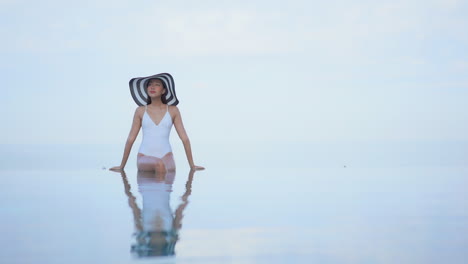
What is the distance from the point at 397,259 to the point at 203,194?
3.64 metres

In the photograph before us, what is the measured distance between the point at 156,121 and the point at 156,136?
0.80 feet

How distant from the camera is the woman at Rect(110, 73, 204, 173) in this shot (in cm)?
981

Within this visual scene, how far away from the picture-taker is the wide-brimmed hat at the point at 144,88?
32.0 feet

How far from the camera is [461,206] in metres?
6.08

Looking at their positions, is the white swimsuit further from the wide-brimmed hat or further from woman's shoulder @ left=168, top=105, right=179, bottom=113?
the wide-brimmed hat

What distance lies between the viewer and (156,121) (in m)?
9.85

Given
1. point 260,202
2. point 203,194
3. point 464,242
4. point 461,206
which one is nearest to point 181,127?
point 203,194

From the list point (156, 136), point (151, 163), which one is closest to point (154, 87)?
point (156, 136)

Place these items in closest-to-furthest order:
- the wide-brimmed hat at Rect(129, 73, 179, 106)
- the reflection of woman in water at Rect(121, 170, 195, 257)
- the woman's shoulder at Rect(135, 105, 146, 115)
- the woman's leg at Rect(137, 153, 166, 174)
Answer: the reflection of woman in water at Rect(121, 170, 195, 257)
the wide-brimmed hat at Rect(129, 73, 179, 106)
the woman's leg at Rect(137, 153, 166, 174)
the woman's shoulder at Rect(135, 105, 146, 115)

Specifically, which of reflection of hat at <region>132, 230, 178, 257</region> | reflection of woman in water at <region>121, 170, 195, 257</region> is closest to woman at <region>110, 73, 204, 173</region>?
reflection of woman in water at <region>121, 170, 195, 257</region>

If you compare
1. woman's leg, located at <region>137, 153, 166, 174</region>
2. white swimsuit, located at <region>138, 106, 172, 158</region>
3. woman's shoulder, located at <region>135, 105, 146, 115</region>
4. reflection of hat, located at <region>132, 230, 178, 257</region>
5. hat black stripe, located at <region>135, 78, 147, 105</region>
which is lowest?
woman's leg, located at <region>137, 153, 166, 174</region>

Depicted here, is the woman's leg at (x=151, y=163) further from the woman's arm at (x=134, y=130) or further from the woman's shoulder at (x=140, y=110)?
the woman's shoulder at (x=140, y=110)

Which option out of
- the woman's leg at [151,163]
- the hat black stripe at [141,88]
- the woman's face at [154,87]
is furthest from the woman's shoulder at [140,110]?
the woman's leg at [151,163]

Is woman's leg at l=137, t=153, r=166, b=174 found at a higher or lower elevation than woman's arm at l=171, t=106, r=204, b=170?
lower
